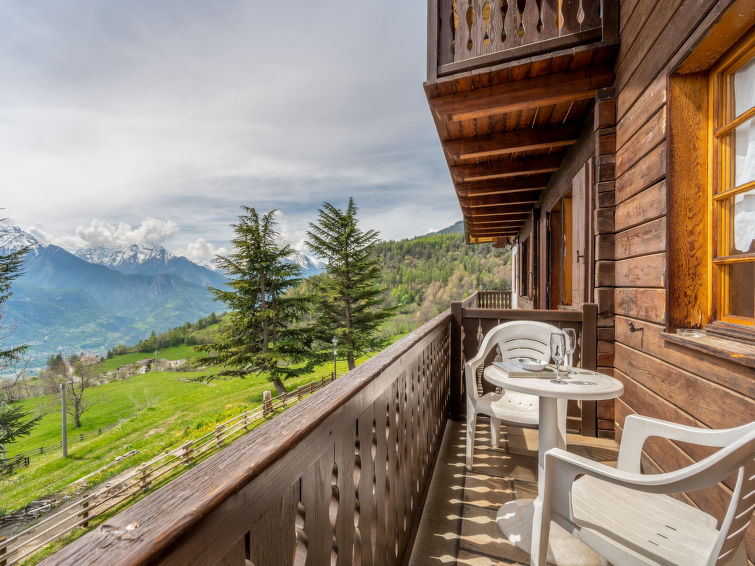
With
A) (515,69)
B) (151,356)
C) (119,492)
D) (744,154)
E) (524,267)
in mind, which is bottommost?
(151,356)

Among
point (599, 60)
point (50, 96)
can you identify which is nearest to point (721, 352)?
point (599, 60)

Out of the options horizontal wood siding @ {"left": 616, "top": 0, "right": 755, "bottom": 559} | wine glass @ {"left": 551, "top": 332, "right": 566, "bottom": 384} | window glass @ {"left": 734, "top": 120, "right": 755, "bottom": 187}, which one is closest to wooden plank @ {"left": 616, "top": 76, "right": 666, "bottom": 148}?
horizontal wood siding @ {"left": 616, "top": 0, "right": 755, "bottom": 559}

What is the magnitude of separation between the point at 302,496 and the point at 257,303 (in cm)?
1867

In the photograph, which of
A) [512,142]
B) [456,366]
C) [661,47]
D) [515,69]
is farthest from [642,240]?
[512,142]

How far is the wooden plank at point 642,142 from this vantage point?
1.71 metres

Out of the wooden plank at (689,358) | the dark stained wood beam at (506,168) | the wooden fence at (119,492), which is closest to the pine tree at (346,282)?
the wooden fence at (119,492)

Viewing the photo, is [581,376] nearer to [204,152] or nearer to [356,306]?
[356,306]

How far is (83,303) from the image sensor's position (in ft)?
447

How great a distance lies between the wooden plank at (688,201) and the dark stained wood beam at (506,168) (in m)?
2.43

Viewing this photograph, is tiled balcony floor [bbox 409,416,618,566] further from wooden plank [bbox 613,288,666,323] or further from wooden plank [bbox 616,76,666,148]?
wooden plank [bbox 616,76,666,148]

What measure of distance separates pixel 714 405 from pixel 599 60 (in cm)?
234

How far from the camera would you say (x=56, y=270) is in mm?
171625

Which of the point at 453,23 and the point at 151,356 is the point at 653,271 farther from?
the point at 151,356

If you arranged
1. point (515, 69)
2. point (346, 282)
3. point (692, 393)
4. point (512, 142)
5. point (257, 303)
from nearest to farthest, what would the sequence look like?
point (692, 393) → point (515, 69) → point (512, 142) → point (257, 303) → point (346, 282)
